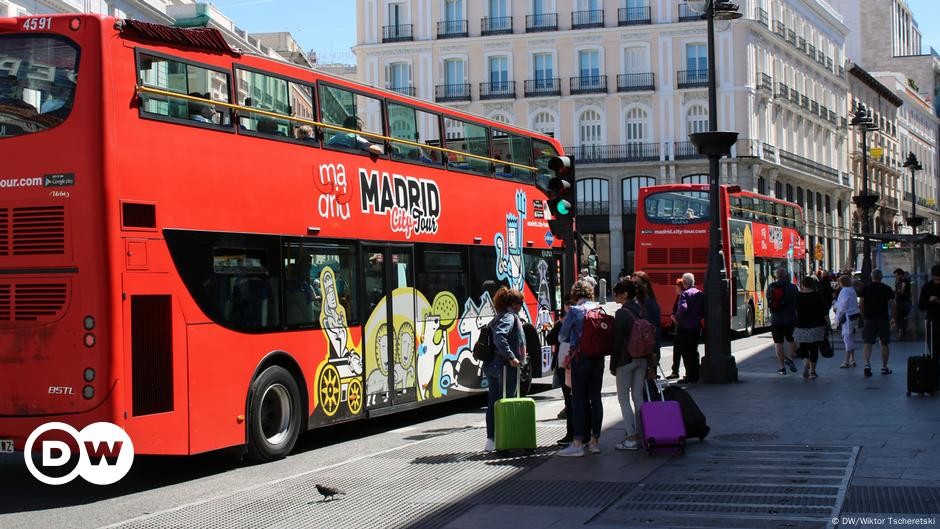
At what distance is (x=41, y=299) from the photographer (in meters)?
10.2

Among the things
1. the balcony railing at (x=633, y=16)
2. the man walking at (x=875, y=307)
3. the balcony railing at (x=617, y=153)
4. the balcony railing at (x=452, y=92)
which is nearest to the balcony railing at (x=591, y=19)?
the balcony railing at (x=633, y=16)

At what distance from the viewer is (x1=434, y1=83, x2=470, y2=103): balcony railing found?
69500 millimetres

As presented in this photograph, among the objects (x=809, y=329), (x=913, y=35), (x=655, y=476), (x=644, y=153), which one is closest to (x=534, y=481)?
(x=655, y=476)

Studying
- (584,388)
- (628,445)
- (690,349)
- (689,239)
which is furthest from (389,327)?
(689,239)

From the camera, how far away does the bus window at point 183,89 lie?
1076 centimetres

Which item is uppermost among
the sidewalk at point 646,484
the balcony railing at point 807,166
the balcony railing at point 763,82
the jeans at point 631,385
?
the balcony railing at point 763,82

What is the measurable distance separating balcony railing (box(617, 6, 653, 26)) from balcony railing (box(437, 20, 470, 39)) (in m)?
8.74

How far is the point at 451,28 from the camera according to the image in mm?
69812

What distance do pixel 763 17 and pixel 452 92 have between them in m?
18.1

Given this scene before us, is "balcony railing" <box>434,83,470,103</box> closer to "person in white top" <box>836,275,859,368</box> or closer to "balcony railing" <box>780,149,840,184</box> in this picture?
"balcony railing" <box>780,149,840,184</box>

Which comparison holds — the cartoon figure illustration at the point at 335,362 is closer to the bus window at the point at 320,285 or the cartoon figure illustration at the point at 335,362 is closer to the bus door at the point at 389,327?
the bus window at the point at 320,285

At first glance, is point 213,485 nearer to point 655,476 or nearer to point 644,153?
point 655,476

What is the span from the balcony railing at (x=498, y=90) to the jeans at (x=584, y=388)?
5775 cm

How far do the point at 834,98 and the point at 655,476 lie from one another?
77.6 metres
